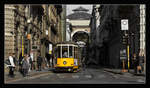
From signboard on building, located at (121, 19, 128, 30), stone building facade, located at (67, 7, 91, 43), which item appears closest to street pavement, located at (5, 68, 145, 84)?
signboard on building, located at (121, 19, 128, 30)

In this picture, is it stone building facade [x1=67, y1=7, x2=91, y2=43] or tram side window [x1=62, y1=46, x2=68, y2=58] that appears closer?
tram side window [x1=62, y1=46, x2=68, y2=58]

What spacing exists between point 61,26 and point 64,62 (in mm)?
54837

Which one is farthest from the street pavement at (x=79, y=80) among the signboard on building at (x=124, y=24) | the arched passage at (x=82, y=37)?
the arched passage at (x=82, y=37)

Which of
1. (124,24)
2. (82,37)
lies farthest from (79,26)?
(124,24)

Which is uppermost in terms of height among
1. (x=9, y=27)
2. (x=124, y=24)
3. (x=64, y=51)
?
(x=124, y=24)

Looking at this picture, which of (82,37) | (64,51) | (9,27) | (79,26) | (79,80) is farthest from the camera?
(82,37)

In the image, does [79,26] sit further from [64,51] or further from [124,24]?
[124,24]

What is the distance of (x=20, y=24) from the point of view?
Answer: 26.1m

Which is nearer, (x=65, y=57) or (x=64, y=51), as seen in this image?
(x=65, y=57)

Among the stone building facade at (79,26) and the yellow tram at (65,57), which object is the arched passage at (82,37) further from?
the yellow tram at (65,57)

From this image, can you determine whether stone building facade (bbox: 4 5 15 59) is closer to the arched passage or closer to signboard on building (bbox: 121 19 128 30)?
signboard on building (bbox: 121 19 128 30)

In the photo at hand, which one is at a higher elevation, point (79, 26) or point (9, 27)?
point (79, 26)
